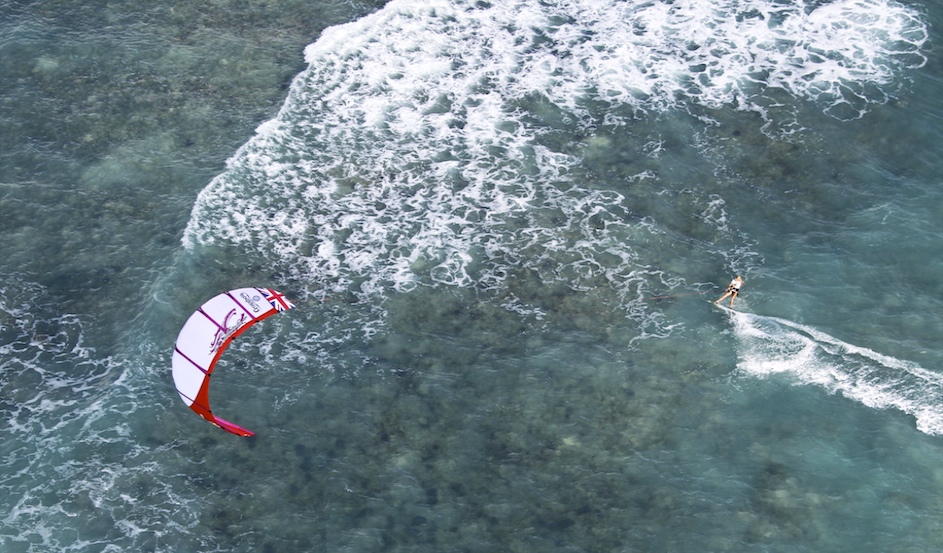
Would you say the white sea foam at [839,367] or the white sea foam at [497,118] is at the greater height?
the white sea foam at [497,118]

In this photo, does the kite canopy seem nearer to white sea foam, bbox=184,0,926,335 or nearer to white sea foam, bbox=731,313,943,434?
white sea foam, bbox=184,0,926,335

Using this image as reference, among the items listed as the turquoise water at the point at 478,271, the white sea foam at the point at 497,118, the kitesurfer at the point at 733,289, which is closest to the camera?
the turquoise water at the point at 478,271

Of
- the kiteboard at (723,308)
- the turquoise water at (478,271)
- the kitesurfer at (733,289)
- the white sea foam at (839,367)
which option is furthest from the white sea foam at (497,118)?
the white sea foam at (839,367)

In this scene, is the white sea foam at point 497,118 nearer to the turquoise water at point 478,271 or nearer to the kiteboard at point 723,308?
the turquoise water at point 478,271

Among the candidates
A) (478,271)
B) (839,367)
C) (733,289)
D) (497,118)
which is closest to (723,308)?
(733,289)

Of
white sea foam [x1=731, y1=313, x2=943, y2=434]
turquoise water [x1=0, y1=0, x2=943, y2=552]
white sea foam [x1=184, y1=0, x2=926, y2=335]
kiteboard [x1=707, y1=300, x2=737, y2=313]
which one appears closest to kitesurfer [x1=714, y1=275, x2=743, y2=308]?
kiteboard [x1=707, y1=300, x2=737, y2=313]

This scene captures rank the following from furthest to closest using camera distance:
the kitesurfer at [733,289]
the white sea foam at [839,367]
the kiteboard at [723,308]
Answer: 1. the kiteboard at [723,308]
2. the kitesurfer at [733,289]
3. the white sea foam at [839,367]
